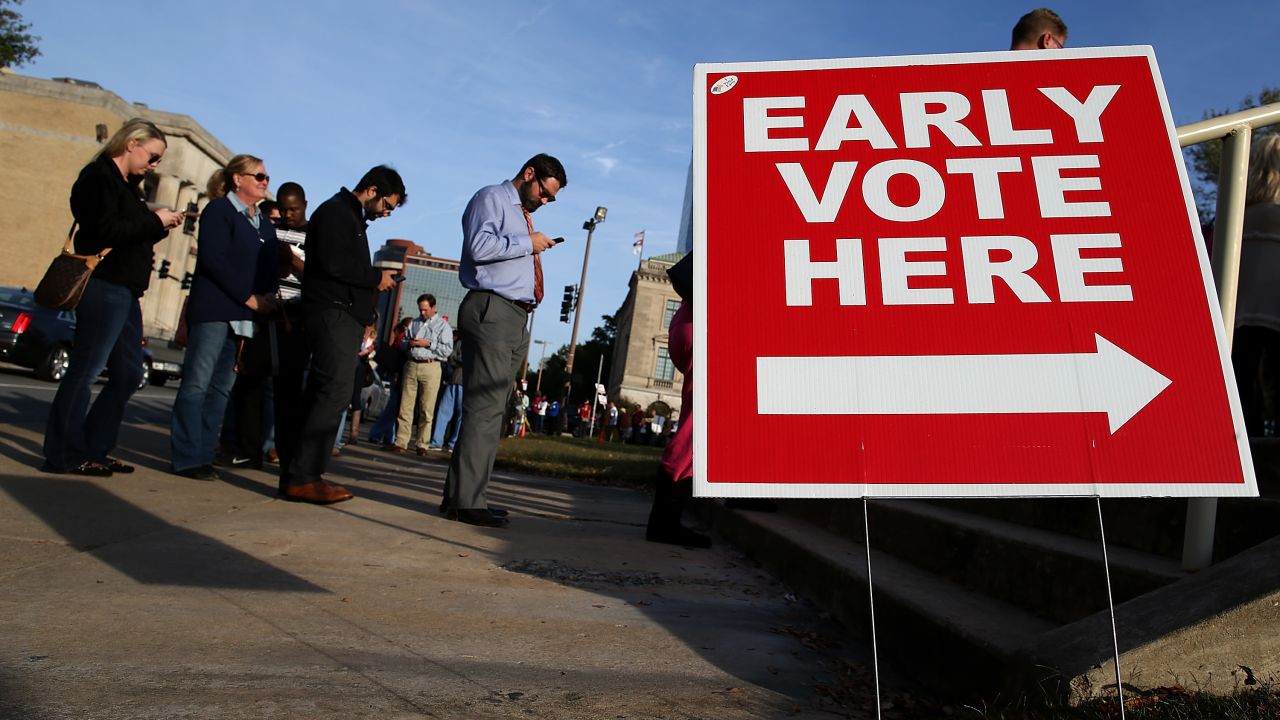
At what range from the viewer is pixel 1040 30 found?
4180 millimetres

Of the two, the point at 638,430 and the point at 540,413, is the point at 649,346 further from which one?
the point at 540,413

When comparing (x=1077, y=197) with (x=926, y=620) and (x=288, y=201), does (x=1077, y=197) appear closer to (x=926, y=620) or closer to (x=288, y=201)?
(x=926, y=620)

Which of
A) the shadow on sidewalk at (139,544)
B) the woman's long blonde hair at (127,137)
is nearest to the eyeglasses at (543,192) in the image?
the woman's long blonde hair at (127,137)

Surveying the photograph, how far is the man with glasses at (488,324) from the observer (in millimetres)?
4531

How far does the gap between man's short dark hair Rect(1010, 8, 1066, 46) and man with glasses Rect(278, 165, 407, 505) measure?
358cm

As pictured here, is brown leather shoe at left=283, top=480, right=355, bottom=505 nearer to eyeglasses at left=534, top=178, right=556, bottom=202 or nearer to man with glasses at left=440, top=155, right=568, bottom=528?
man with glasses at left=440, top=155, right=568, bottom=528

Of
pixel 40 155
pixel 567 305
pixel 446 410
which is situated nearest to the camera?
pixel 446 410

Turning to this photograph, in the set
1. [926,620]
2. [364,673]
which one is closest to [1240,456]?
[926,620]

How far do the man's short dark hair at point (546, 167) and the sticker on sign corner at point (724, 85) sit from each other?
270 cm

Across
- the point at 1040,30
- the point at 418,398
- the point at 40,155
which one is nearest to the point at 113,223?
the point at 1040,30

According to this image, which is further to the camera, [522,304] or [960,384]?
[522,304]

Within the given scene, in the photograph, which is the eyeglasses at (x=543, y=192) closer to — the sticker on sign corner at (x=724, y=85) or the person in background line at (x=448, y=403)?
the sticker on sign corner at (x=724, y=85)

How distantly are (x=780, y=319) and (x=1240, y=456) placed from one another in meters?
0.99

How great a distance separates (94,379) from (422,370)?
548 cm
